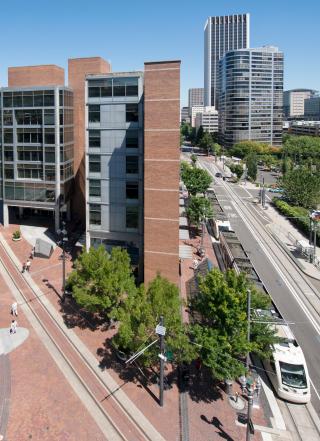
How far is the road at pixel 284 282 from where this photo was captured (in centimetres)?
2794

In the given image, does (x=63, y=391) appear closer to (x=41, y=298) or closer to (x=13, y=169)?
(x=41, y=298)

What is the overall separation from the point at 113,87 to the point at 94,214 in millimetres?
13939

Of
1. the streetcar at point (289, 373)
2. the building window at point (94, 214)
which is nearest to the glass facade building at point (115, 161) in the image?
the building window at point (94, 214)

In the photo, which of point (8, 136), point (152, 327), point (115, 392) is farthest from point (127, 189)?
point (8, 136)

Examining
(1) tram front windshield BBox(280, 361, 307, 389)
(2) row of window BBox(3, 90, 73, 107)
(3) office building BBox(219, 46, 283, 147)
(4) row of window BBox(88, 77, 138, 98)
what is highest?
(3) office building BBox(219, 46, 283, 147)

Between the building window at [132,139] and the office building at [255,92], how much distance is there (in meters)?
139

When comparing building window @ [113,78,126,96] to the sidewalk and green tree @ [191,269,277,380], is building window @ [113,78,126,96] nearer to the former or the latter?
green tree @ [191,269,277,380]

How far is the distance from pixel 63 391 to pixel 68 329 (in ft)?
24.5

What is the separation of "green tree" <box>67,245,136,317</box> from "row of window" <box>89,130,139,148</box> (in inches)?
554

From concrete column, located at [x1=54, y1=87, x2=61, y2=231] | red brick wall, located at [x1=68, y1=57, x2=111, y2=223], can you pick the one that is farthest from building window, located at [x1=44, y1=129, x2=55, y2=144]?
red brick wall, located at [x1=68, y1=57, x2=111, y2=223]

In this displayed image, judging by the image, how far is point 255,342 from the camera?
22.0 meters

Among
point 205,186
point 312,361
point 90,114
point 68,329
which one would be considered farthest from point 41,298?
point 205,186

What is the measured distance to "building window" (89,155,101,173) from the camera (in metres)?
40.2

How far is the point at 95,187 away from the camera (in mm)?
40750
